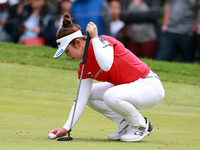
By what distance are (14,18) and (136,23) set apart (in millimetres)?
3429

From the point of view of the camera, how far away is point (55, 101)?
313 inches

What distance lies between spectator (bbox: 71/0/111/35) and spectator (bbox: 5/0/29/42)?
193cm

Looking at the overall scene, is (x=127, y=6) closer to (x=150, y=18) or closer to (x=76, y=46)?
(x=150, y=18)

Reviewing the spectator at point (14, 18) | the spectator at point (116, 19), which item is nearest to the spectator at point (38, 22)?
the spectator at point (14, 18)

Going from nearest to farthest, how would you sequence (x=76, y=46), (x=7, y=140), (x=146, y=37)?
1. (x=7, y=140)
2. (x=76, y=46)
3. (x=146, y=37)

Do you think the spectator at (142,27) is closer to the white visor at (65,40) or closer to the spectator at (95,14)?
the spectator at (95,14)

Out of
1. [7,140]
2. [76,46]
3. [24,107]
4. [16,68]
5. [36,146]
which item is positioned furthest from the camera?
[16,68]

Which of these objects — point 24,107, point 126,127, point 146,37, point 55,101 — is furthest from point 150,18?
point 126,127

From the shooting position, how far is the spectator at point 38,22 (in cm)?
1265

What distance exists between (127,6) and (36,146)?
340 inches

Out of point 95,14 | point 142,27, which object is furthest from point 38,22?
point 142,27

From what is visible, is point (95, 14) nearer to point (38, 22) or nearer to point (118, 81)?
point (38, 22)

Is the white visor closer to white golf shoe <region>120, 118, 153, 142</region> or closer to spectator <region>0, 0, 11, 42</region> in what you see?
white golf shoe <region>120, 118, 153, 142</region>

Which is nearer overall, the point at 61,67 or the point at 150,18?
the point at 61,67
